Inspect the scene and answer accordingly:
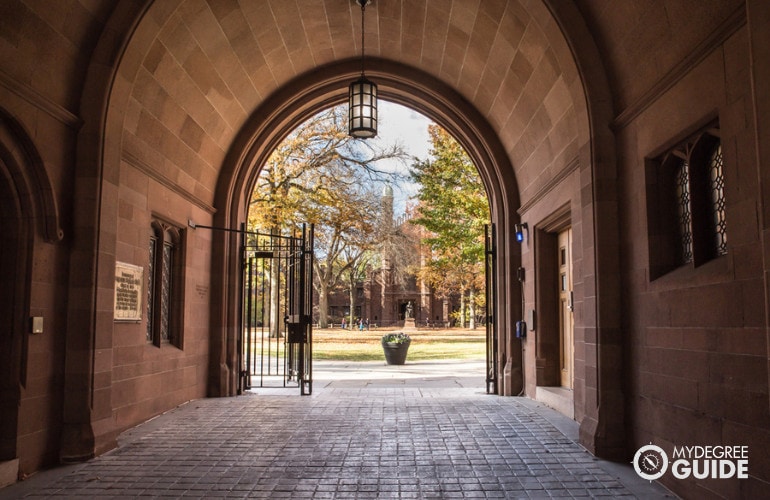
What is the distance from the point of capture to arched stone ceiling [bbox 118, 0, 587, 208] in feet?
21.2

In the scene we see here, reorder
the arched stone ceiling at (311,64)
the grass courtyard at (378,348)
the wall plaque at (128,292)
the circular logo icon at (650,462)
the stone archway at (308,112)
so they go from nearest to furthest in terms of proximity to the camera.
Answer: the circular logo icon at (650,462) → the stone archway at (308,112) → the wall plaque at (128,292) → the arched stone ceiling at (311,64) → the grass courtyard at (378,348)

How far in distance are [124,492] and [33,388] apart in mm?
1249

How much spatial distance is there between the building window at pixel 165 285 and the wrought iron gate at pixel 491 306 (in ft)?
14.8

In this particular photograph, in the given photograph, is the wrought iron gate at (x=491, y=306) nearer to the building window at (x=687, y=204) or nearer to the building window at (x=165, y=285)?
the building window at (x=165, y=285)

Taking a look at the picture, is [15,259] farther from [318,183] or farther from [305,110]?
[318,183]

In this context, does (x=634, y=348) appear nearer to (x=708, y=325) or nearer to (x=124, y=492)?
(x=708, y=325)

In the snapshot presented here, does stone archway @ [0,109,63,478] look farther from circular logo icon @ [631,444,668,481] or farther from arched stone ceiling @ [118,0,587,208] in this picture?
circular logo icon @ [631,444,668,481]

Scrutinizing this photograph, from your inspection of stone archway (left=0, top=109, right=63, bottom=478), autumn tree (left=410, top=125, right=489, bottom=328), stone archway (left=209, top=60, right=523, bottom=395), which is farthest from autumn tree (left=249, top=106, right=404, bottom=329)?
stone archway (left=0, top=109, right=63, bottom=478)

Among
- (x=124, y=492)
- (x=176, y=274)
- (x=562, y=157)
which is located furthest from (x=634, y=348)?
(x=176, y=274)

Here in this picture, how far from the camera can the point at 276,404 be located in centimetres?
838

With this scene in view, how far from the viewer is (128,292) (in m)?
6.44

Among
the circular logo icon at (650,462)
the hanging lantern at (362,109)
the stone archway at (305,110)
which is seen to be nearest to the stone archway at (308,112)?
the stone archway at (305,110)

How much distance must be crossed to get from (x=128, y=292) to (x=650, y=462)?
510 centimetres

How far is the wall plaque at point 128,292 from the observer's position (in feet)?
20.4
